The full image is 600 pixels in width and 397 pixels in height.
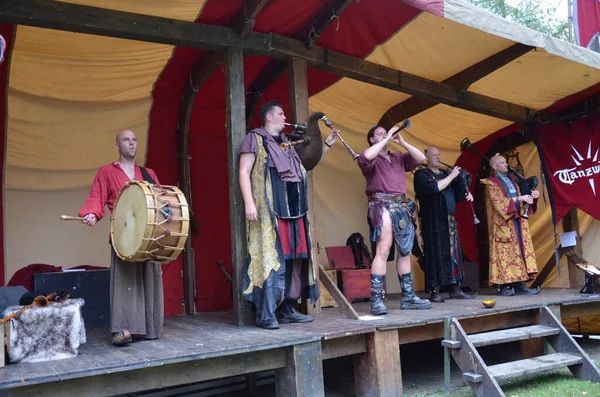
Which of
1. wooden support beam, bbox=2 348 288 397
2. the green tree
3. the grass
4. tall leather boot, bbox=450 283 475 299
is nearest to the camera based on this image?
wooden support beam, bbox=2 348 288 397

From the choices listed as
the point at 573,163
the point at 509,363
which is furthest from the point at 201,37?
the point at 573,163

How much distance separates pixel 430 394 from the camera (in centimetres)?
392

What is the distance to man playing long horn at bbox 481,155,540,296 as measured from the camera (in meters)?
5.65

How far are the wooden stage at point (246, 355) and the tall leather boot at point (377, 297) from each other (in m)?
0.09

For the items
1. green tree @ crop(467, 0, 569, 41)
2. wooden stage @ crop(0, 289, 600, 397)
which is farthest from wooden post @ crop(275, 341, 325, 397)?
green tree @ crop(467, 0, 569, 41)

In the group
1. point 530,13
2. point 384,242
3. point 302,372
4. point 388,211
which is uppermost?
point 530,13

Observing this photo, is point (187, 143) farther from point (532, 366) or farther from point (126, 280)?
point (532, 366)

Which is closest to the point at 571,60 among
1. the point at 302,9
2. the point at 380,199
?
A: the point at 380,199

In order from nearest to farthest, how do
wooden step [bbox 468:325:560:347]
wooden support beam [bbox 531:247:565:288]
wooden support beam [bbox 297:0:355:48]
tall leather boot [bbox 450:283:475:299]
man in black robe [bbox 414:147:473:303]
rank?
1. wooden step [bbox 468:325:560:347]
2. wooden support beam [bbox 297:0:355:48]
3. man in black robe [bbox 414:147:473:303]
4. tall leather boot [bbox 450:283:475:299]
5. wooden support beam [bbox 531:247:565:288]

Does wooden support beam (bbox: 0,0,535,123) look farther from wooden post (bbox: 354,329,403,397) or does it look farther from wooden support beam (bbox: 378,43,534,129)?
wooden post (bbox: 354,329,403,397)

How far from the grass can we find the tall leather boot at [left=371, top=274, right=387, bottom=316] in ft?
2.06

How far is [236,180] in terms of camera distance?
3943mm

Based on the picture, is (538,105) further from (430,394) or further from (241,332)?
(241,332)

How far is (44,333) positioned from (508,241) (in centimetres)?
441
